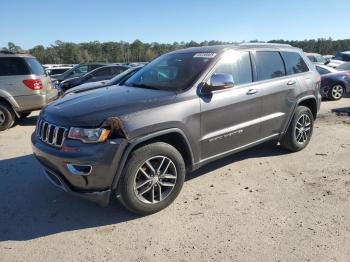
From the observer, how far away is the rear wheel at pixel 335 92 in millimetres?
12453

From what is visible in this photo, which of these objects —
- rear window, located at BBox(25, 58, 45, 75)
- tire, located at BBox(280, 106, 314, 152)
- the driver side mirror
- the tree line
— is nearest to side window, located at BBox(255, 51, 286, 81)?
tire, located at BBox(280, 106, 314, 152)

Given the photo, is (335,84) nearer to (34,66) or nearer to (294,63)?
(294,63)

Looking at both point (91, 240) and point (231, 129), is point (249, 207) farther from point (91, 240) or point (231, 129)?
point (91, 240)

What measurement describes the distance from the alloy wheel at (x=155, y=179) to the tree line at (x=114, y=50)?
68254mm

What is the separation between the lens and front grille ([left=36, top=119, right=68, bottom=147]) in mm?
3619

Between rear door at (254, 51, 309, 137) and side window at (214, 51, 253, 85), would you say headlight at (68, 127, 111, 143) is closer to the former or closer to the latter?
side window at (214, 51, 253, 85)

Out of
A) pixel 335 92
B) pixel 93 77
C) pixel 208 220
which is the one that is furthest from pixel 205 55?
pixel 93 77

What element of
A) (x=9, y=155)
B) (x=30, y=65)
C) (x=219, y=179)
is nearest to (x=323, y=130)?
(x=219, y=179)

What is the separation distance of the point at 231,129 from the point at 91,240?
2180mm

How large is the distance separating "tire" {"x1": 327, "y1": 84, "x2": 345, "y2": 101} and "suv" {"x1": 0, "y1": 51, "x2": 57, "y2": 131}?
949 cm

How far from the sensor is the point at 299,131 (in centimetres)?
587

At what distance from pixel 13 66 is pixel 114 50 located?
82.2 metres

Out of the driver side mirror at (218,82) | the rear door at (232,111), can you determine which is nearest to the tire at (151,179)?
the rear door at (232,111)

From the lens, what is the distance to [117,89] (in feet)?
15.2
